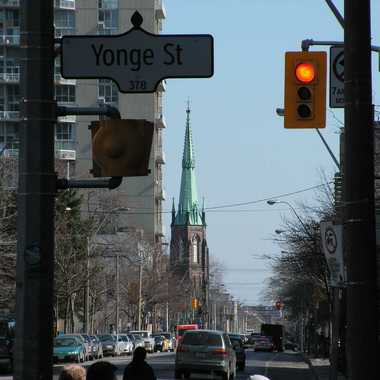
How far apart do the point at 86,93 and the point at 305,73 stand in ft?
328

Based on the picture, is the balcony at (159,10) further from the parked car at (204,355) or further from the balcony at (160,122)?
the parked car at (204,355)

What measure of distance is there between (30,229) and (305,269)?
4799 centimetres

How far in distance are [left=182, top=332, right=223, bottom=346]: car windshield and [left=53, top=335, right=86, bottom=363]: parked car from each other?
626 inches

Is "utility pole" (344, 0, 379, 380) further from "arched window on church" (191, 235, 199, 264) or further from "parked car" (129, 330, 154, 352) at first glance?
"arched window on church" (191, 235, 199, 264)

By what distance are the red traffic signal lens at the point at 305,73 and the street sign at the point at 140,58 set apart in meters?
5.72

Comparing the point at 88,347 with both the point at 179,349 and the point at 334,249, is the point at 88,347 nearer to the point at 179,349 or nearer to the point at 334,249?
the point at 179,349

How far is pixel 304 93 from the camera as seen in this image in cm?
1505

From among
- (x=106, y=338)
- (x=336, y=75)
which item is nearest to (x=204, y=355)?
(x=336, y=75)

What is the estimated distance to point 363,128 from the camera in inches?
411

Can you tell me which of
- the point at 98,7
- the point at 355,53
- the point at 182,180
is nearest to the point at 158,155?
the point at 98,7

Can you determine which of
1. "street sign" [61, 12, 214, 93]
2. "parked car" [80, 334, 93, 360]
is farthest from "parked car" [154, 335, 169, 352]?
"street sign" [61, 12, 214, 93]

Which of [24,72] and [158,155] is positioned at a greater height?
[158,155]

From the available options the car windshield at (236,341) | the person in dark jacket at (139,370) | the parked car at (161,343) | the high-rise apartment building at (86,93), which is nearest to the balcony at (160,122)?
the high-rise apartment building at (86,93)

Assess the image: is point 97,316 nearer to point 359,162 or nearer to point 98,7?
point 98,7
